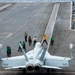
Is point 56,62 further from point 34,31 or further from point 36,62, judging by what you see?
point 34,31

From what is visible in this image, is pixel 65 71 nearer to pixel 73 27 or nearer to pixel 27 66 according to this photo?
pixel 27 66

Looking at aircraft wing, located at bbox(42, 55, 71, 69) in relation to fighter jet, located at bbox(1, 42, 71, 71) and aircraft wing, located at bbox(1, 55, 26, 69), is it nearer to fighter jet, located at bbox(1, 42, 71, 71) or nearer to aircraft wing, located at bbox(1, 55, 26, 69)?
fighter jet, located at bbox(1, 42, 71, 71)

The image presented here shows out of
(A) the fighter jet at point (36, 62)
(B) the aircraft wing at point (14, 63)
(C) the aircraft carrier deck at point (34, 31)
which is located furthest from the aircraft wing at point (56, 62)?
(B) the aircraft wing at point (14, 63)

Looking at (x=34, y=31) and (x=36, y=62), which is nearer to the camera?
(x=36, y=62)

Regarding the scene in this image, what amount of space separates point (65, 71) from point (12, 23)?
91.4 ft

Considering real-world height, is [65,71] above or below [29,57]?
below

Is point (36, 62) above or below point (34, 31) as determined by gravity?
above

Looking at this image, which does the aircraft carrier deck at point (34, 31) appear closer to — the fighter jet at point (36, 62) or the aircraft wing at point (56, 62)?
the aircraft wing at point (56, 62)

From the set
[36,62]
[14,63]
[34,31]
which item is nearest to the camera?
[36,62]

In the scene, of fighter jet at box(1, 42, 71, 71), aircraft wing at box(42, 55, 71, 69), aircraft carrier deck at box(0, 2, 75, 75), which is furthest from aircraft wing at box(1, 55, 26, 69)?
aircraft wing at box(42, 55, 71, 69)

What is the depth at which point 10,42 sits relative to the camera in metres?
37.2

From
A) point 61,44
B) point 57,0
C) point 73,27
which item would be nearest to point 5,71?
point 61,44

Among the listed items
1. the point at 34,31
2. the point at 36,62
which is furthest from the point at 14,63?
the point at 34,31

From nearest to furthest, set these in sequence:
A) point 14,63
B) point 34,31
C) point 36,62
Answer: point 36,62 < point 14,63 < point 34,31
